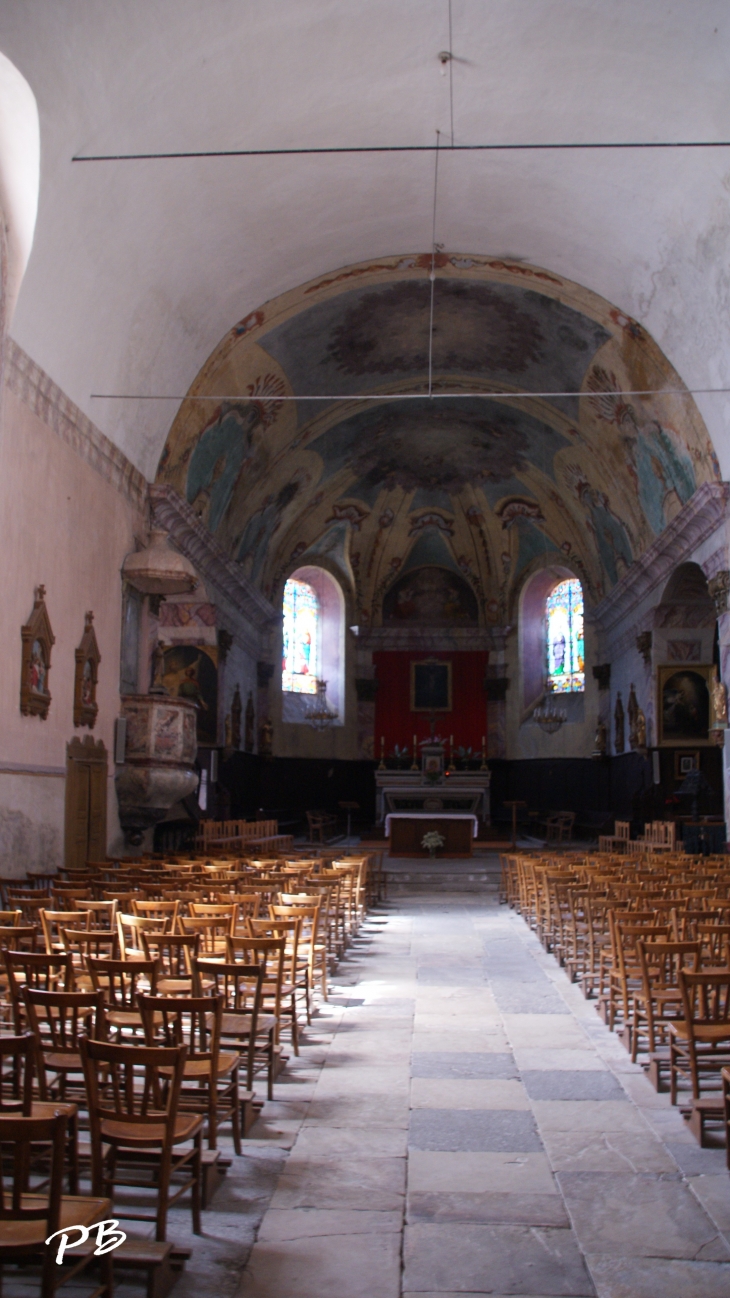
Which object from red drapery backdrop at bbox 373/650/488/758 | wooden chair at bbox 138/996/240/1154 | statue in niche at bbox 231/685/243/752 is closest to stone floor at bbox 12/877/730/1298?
wooden chair at bbox 138/996/240/1154

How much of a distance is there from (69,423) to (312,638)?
64.2 ft

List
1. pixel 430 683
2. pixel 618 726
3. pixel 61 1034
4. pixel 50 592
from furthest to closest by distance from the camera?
pixel 430 683
pixel 618 726
pixel 50 592
pixel 61 1034

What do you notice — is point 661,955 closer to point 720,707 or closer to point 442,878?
point 720,707

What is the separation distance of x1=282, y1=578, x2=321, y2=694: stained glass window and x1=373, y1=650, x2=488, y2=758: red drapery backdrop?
2.13 meters

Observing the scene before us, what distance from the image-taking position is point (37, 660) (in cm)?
1412

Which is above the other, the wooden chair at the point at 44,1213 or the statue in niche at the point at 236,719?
the statue in niche at the point at 236,719

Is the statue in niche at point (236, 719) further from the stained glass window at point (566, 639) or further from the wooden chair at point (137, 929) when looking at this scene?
the wooden chair at point (137, 929)

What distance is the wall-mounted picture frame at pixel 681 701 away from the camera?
24.1m

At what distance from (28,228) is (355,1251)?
493 inches

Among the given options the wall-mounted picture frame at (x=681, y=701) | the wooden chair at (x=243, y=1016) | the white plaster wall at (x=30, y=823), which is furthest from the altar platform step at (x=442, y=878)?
the wooden chair at (x=243, y=1016)

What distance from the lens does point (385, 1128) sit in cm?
575

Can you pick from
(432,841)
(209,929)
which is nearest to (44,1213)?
(209,929)

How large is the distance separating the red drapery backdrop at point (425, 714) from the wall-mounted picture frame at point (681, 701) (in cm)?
1081

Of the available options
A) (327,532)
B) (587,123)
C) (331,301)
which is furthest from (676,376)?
(327,532)
